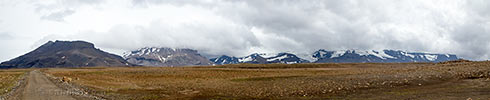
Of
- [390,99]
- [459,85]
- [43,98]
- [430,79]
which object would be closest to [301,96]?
[390,99]

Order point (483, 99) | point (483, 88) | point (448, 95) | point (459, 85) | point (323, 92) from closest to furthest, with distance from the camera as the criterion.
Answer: point (483, 99)
point (448, 95)
point (483, 88)
point (459, 85)
point (323, 92)

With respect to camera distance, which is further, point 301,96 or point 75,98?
point 75,98

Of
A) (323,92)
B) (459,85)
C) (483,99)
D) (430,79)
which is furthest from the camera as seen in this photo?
(430,79)

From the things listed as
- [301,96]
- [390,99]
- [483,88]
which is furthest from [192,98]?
[483,88]

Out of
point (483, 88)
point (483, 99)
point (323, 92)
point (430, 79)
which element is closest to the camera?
point (483, 99)

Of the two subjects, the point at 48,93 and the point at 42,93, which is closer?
the point at 48,93

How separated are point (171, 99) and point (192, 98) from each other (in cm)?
171

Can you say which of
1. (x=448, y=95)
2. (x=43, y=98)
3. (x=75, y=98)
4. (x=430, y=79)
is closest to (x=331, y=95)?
(x=448, y=95)

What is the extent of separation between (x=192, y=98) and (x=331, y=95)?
11.3m

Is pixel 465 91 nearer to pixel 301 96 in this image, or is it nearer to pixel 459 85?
pixel 459 85

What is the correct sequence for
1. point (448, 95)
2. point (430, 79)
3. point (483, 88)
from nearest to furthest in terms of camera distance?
point (448, 95) < point (483, 88) < point (430, 79)

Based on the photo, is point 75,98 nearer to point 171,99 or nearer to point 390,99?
point 171,99

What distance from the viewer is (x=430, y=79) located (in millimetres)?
33250

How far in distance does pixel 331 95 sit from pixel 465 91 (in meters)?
8.61
